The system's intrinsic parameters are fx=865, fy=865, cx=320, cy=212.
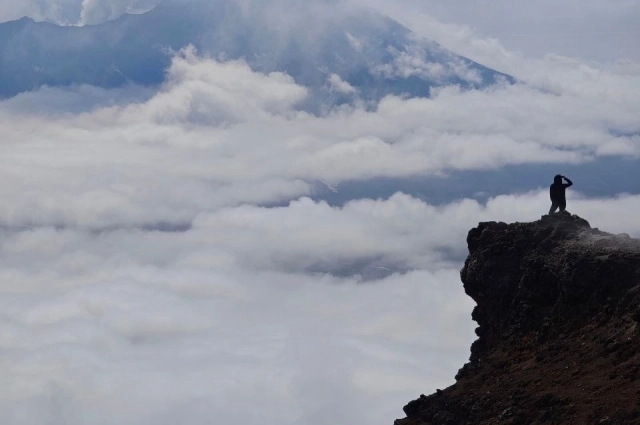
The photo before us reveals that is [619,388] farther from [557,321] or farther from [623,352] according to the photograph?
[557,321]

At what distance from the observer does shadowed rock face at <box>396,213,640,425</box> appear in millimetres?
26547

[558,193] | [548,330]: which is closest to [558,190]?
[558,193]

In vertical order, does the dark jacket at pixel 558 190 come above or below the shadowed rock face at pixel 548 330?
above

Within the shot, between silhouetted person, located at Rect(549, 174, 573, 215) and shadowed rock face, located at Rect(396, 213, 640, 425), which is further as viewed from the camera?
silhouetted person, located at Rect(549, 174, 573, 215)

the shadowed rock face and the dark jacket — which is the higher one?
the dark jacket

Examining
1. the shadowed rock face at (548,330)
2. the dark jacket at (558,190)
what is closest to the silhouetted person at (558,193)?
the dark jacket at (558,190)

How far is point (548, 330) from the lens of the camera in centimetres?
3188

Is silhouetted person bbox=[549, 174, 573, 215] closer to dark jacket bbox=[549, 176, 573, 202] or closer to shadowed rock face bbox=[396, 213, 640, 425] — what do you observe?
dark jacket bbox=[549, 176, 573, 202]

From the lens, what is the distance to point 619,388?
25.5 m

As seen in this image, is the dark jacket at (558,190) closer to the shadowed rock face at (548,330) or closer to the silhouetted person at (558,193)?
the silhouetted person at (558,193)

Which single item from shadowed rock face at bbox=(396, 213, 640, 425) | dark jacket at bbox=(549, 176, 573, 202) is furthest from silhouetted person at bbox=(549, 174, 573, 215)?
shadowed rock face at bbox=(396, 213, 640, 425)

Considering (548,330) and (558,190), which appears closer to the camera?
(548,330)

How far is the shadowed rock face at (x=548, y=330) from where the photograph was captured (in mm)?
26547

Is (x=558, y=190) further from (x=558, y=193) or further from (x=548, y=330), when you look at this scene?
(x=548, y=330)
